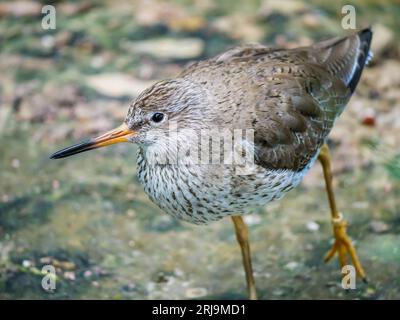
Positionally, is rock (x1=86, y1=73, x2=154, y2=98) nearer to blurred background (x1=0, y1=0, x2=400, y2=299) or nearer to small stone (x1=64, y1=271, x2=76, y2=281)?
blurred background (x1=0, y1=0, x2=400, y2=299)

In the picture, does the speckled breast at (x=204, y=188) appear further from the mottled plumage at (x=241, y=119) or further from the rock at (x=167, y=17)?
the rock at (x=167, y=17)

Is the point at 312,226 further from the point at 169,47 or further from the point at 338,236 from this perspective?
the point at 169,47

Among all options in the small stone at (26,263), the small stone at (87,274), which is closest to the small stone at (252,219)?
the small stone at (87,274)

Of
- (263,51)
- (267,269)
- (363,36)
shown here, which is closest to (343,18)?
(363,36)

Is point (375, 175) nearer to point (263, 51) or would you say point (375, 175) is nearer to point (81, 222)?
point (263, 51)

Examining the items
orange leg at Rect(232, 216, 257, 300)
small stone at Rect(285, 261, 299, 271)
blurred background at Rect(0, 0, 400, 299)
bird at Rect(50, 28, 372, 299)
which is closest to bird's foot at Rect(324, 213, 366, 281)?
blurred background at Rect(0, 0, 400, 299)

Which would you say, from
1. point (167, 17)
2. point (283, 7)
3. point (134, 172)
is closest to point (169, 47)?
Result: point (167, 17)
